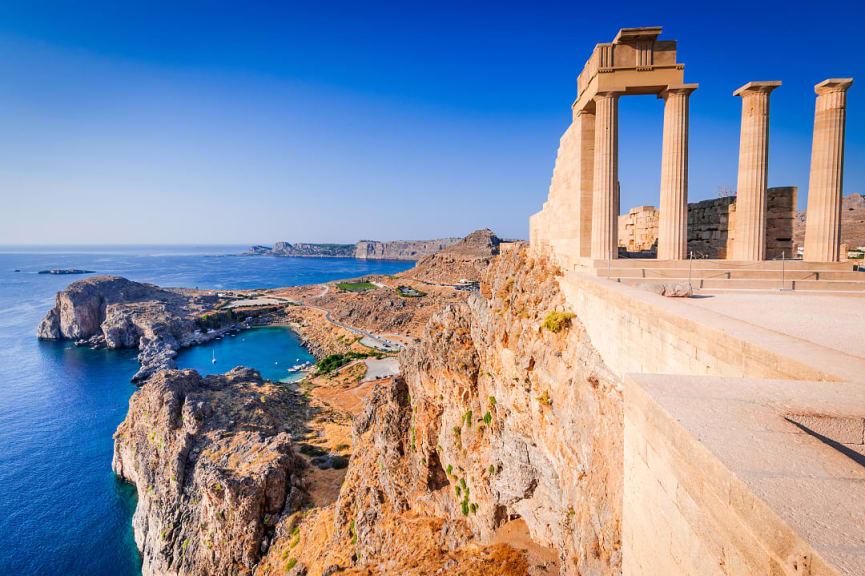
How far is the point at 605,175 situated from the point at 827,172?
7.73 meters

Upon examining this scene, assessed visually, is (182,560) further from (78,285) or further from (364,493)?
(78,285)

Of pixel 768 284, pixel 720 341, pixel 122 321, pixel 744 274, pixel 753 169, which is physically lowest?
pixel 122 321

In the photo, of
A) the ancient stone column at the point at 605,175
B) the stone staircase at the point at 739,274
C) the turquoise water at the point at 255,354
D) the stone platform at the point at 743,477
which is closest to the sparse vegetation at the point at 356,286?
the turquoise water at the point at 255,354

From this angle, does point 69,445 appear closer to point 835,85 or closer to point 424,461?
point 424,461

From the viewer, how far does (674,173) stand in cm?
1423

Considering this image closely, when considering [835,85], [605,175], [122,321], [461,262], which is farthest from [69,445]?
[461,262]

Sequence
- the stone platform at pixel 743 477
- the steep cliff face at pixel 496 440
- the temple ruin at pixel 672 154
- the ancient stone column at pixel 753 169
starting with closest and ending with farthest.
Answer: the stone platform at pixel 743 477 → the steep cliff face at pixel 496 440 → the temple ruin at pixel 672 154 → the ancient stone column at pixel 753 169

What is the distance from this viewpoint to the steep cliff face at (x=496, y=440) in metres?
10.2

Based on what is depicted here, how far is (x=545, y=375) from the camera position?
13227mm

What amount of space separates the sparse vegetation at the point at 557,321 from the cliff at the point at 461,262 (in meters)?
96.8

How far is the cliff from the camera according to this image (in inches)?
4675

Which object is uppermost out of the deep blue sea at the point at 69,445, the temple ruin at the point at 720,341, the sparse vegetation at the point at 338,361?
the temple ruin at the point at 720,341

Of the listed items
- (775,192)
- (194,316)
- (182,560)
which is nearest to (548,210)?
(775,192)

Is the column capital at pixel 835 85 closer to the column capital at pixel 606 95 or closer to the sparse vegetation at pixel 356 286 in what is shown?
the column capital at pixel 606 95
